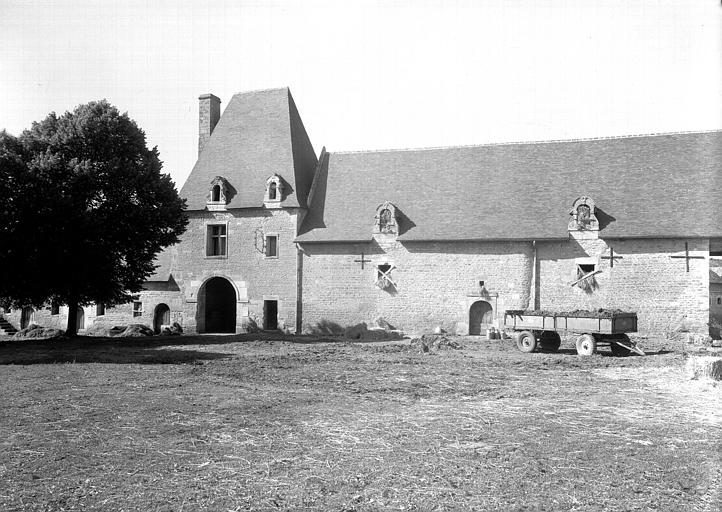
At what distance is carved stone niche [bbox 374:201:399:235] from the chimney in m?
11.2

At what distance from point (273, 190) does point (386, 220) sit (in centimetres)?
565

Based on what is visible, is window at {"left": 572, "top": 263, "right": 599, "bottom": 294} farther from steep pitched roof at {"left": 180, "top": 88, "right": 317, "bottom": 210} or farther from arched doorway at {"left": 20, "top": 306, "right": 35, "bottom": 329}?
arched doorway at {"left": 20, "top": 306, "right": 35, "bottom": 329}

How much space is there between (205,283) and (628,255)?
61.0 feet

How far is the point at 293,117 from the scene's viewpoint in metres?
31.9

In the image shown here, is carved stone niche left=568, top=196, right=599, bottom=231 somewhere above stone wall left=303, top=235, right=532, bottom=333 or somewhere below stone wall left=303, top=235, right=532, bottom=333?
above

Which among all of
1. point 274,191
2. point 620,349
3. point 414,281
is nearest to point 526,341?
point 620,349

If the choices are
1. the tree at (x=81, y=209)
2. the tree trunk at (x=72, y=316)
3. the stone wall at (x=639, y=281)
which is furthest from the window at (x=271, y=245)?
the stone wall at (x=639, y=281)

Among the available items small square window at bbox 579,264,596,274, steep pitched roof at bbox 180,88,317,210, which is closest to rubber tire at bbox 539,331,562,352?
small square window at bbox 579,264,596,274

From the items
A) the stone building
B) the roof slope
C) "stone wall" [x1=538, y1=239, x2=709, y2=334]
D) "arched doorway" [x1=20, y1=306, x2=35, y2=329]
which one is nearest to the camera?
"stone wall" [x1=538, y1=239, x2=709, y2=334]

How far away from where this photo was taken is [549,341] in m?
20.2

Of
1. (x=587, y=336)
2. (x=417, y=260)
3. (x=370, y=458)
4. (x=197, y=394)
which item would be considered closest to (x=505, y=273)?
(x=417, y=260)

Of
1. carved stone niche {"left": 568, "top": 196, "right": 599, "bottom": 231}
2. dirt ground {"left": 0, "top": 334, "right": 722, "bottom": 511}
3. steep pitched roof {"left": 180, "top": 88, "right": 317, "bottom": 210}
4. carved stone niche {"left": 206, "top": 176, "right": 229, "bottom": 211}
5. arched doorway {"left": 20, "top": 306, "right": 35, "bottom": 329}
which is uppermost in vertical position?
steep pitched roof {"left": 180, "top": 88, "right": 317, "bottom": 210}

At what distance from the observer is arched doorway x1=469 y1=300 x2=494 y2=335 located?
85.4 ft

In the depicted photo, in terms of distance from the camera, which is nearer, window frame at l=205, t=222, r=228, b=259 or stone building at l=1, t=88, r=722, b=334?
stone building at l=1, t=88, r=722, b=334
